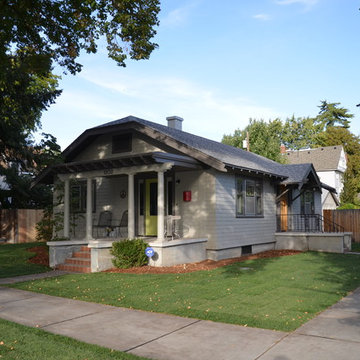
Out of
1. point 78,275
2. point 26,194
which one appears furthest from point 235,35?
point 26,194

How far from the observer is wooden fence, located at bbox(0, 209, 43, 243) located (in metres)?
20.7

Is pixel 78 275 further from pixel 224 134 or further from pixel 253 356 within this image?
pixel 224 134

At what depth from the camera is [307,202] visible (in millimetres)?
20844

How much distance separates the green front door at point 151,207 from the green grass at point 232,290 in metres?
3.82

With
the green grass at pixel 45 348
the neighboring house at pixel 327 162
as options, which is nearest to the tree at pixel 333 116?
the neighboring house at pixel 327 162

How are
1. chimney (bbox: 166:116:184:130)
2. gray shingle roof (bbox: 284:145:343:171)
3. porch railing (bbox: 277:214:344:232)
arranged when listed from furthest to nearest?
gray shingle roof (bbox: 284:145:343:171) < chimney (bbox: 166:116:184:130) < porch railing (bbox: 277:214:344:232)

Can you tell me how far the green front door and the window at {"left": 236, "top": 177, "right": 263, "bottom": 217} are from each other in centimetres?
308

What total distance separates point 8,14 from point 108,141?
7220 millimetres

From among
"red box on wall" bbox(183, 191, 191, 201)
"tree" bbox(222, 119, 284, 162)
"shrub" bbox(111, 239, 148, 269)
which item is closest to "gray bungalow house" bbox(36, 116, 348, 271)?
"red box on wall" bbox(183, 191, 191, 201)

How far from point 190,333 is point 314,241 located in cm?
1239

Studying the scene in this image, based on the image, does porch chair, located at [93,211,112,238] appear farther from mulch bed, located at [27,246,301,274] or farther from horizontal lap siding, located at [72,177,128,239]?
mulch bed, located at [27,246,301,274]

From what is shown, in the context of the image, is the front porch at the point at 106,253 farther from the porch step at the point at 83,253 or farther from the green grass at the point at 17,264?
the green grass at the point at 17,264

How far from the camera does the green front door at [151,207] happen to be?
47.8ft

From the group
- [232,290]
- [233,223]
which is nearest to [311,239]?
[233,223]
